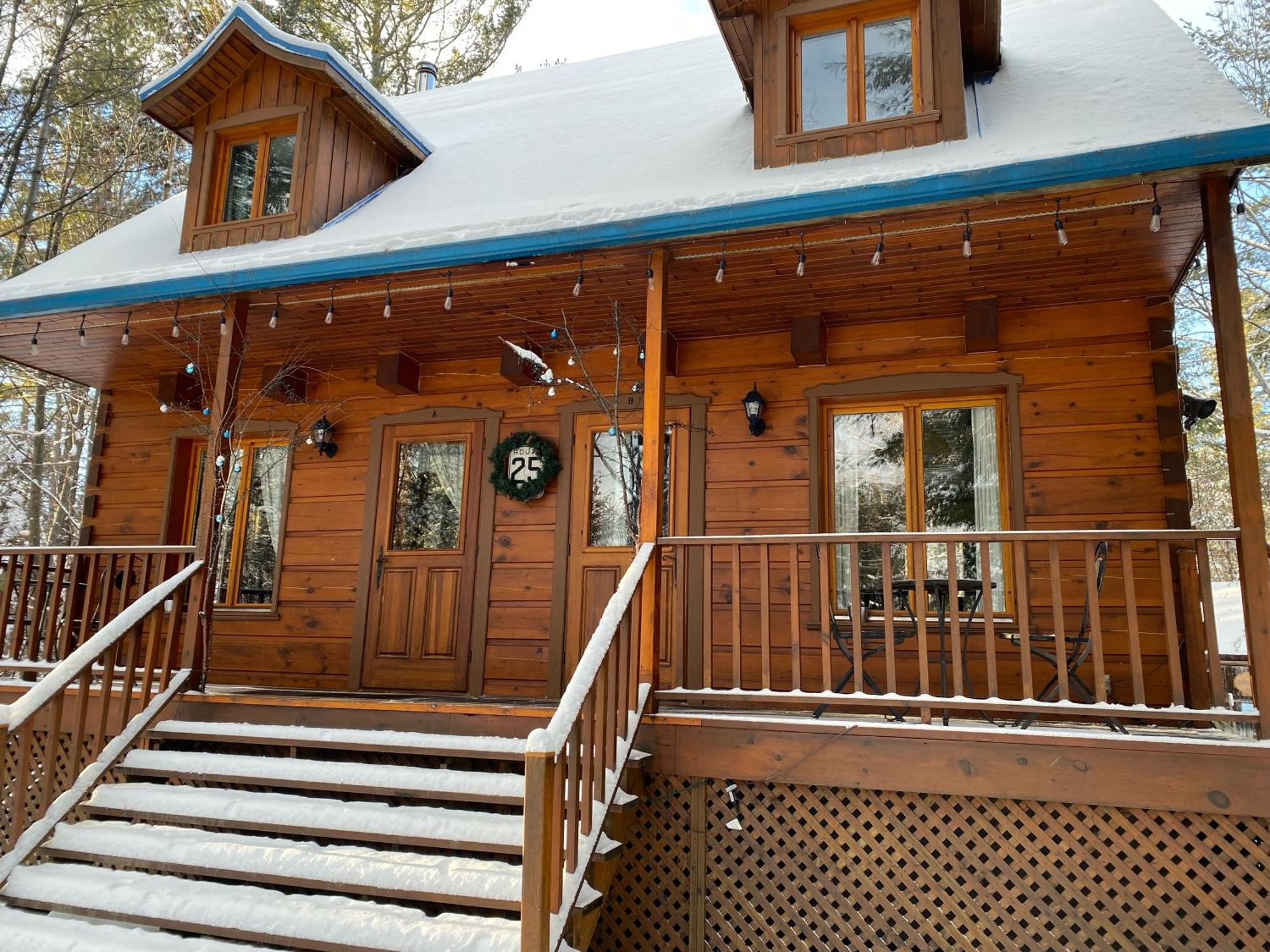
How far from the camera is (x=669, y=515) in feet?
20.3

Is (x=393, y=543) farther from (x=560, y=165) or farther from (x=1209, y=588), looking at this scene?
(x=1209, y=588)

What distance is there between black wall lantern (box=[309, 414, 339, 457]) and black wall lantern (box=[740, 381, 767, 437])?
10.6 ft

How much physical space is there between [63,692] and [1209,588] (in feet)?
16.8

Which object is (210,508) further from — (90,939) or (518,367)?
(90,939)

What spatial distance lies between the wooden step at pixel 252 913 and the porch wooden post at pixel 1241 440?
10.1 feet

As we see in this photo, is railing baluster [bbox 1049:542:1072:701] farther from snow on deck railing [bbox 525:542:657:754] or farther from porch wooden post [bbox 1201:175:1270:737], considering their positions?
snow on deck railing [bbox 525:542:657:754]

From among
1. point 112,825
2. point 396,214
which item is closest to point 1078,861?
point 112,825

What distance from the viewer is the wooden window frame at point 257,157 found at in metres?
6.65

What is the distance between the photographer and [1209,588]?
Result: 150 inches

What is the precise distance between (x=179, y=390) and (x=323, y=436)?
1.50 metres

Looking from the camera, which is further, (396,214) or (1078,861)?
(396,214)

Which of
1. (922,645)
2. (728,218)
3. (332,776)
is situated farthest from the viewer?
(728,218)

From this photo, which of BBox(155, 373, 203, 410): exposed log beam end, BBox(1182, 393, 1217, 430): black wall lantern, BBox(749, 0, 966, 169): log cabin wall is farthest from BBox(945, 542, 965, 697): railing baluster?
BBox(155, 373, 203, 410): exposed log beam end

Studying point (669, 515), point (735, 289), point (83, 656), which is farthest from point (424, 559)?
point (735, 289)
